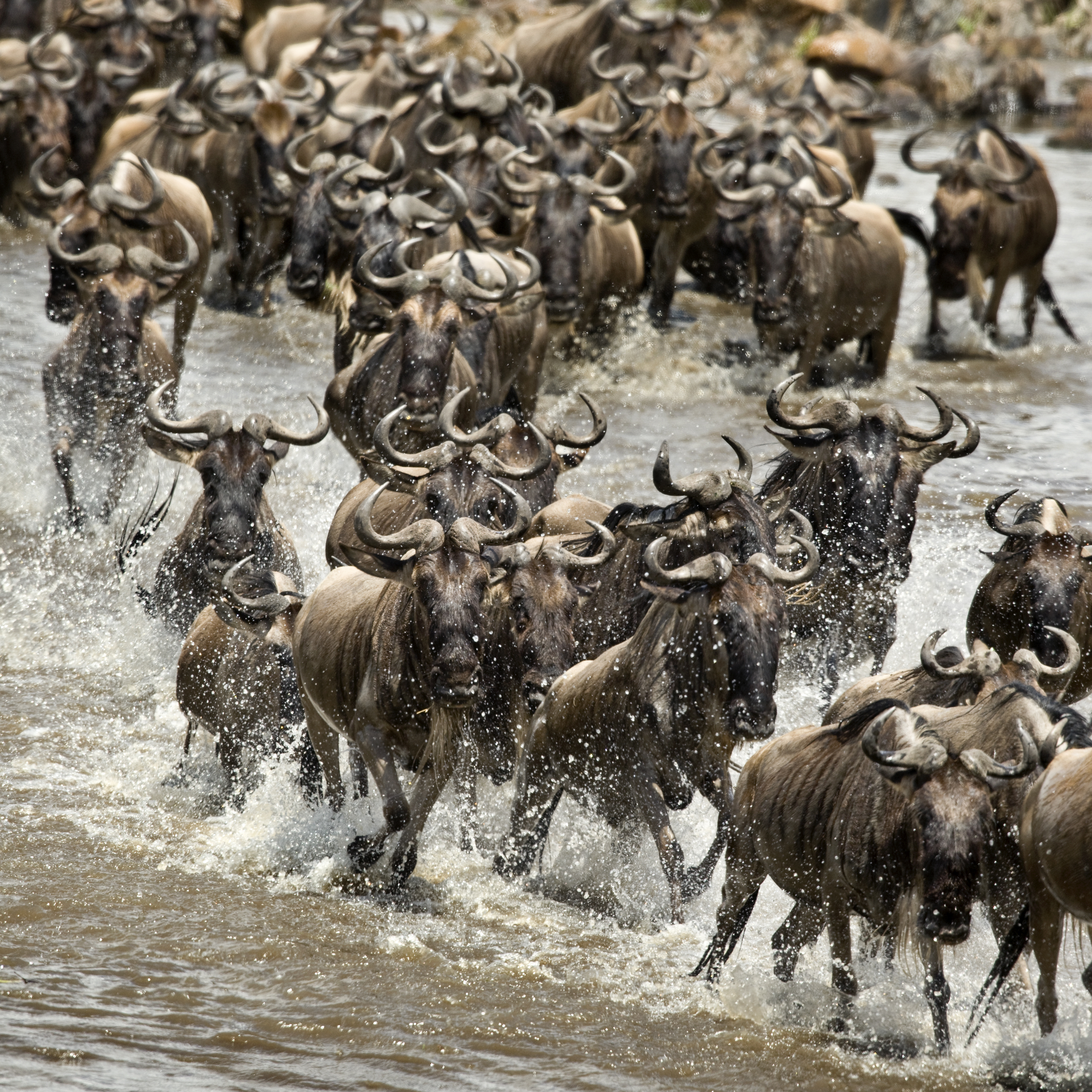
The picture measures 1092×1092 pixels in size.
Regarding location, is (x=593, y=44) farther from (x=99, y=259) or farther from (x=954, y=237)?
(x=99, y=259)

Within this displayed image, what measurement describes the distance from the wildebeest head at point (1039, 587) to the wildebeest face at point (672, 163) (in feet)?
25.7

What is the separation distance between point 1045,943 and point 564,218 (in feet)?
29.0

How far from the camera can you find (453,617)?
6414mm

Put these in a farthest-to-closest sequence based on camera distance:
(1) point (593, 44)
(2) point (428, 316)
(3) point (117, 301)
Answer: (1) point (593, 44) → (3) point (117, 301) → (2) point (428, 316)

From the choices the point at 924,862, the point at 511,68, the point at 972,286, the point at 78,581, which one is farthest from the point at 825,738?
the point at 511,68

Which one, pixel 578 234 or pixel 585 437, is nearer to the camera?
pixel 585 437

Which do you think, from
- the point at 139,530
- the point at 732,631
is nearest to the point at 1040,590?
the point at 732,631

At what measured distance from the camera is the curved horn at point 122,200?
480 inches

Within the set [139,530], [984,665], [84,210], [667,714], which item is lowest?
[139,530]

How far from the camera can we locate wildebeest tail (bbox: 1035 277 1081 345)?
15.1 meters

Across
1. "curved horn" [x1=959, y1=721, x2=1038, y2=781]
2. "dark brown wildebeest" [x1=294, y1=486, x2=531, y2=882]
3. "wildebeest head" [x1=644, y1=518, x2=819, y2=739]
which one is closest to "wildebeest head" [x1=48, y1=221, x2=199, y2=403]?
"dark brown wildebeest" [x1=294, y1=486, x2=531, y2=882]

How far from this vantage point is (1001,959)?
18.7 feet

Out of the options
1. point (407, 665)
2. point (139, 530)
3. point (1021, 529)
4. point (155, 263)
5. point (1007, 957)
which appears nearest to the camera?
point (1007, 957)

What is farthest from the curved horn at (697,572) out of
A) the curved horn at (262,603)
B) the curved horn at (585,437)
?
the curved horn at (585,437)
